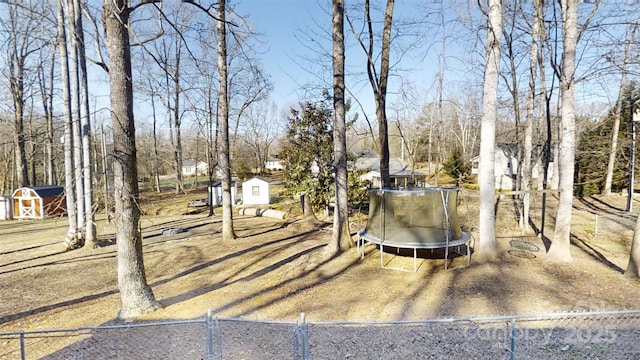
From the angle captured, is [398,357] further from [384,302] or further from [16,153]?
[16,153]

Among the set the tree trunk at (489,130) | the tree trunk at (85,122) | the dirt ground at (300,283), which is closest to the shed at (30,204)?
the dirt ground at (300,283)

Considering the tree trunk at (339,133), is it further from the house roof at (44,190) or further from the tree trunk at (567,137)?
the house roof at (44,190)

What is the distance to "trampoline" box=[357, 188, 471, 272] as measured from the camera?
7375 millimetres

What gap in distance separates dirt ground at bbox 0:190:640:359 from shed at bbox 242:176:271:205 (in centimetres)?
1184

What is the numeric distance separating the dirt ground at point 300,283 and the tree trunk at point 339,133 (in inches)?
21.1

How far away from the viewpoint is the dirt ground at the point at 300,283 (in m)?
5.20

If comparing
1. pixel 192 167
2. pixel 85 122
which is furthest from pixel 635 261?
pixel 192 167

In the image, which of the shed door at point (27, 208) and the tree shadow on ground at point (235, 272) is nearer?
the tree shadow on ground at point (235, 272)

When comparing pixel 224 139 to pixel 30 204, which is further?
pixel 30 204

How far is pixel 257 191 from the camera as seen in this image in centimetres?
2234

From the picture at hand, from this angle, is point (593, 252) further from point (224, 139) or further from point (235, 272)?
point (224, 139)

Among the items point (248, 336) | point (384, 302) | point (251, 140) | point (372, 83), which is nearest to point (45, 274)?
point (248, 336)

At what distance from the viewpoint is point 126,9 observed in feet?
15.6

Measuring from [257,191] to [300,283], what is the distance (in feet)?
53.5
